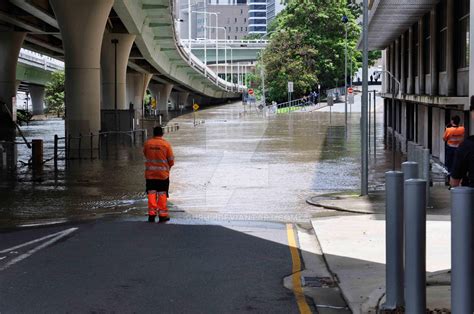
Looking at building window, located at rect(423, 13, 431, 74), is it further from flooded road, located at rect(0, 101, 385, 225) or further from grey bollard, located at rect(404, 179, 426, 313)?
grey bollard, located at rect(404, 179, 426, 313)

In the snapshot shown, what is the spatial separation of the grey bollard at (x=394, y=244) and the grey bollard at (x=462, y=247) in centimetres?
177

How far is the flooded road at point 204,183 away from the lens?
55.2ft

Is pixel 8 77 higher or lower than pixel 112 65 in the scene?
lower

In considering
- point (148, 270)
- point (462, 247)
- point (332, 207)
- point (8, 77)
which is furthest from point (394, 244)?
point (8, 77)

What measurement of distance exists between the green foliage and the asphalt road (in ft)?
258

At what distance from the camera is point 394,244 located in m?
7.84

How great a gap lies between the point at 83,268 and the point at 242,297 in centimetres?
249

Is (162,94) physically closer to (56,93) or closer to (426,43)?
(56,93)

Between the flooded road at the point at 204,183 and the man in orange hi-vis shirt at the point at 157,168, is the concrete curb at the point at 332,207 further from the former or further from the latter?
the man in orange hi-vis shirt at the point at 157,168

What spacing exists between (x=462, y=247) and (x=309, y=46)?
8697 cm

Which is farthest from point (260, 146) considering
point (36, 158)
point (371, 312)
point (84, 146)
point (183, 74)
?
point (183, 74)

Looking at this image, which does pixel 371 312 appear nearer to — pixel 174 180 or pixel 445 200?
pixel 445 200

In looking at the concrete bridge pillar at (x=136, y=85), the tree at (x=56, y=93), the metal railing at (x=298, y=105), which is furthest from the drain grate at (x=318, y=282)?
the tree at (x=56, y=93)

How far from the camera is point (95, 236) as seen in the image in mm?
13023
